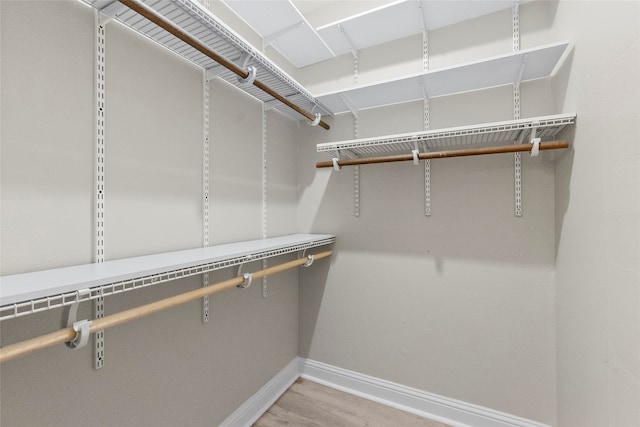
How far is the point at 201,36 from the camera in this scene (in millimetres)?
1120

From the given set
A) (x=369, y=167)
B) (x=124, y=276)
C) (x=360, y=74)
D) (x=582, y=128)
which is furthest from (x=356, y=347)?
(x=360, y=74)

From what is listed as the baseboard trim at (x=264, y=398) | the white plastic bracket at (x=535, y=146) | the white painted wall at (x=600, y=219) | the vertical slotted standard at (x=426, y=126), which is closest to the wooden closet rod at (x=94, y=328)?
the baseboard trim at (x=264, y=398)

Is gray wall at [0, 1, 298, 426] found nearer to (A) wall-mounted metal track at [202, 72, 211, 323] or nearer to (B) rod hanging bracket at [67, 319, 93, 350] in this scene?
(A) wall-mounted metal track at [202, 72, 211, 323]

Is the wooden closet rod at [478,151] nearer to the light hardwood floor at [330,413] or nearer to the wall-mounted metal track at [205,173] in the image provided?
the wall-mounted metal track at [205,173]

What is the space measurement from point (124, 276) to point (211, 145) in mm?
831

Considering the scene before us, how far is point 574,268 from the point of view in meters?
1.17

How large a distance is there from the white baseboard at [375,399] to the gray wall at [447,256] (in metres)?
0.05

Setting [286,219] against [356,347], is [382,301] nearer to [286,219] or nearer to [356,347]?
[356,347]

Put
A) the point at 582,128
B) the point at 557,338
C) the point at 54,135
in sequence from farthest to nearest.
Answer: the point at 557,338
the point at 582,128
the point at 54,135

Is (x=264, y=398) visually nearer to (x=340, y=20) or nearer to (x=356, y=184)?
(x=356, y=184)

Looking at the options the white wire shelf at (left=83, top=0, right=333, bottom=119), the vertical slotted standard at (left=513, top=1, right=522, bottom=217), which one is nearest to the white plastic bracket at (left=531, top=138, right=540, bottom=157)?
the vertical slotted standard at (left=513, top=1, right=522, bottom=217)

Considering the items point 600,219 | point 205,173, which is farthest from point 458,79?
point 205,173

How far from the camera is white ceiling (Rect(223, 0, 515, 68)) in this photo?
1.50m

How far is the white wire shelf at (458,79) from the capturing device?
4.18ft
